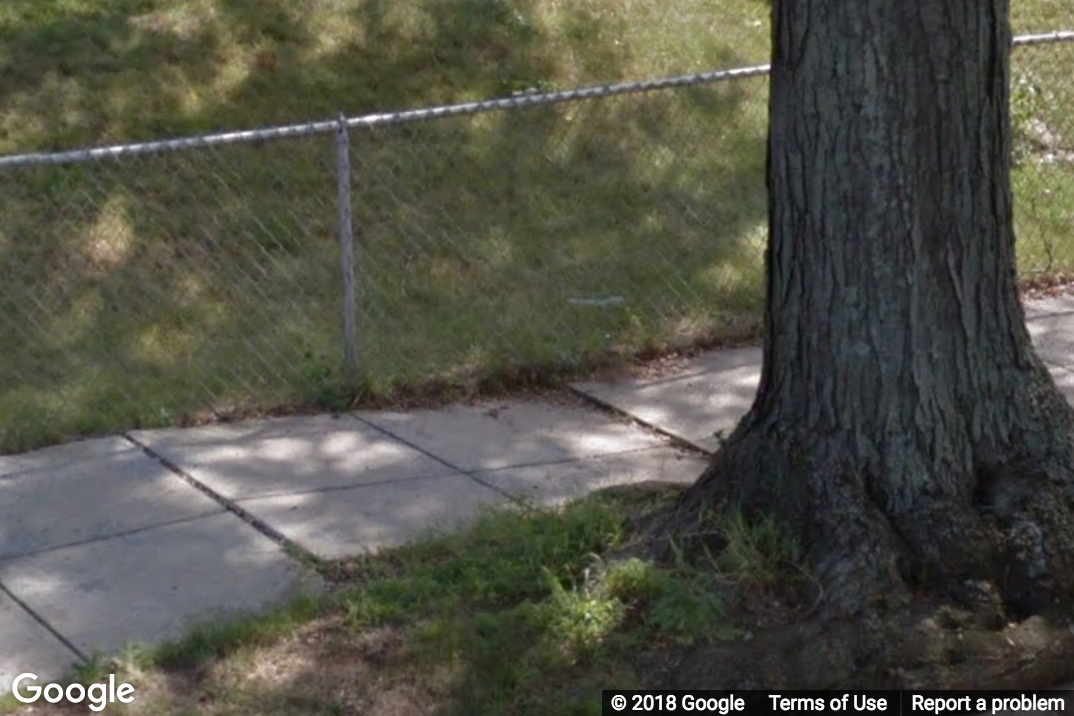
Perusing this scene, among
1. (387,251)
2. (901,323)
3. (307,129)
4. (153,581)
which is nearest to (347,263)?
(307,129)

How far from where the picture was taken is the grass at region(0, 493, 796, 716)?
508 cm

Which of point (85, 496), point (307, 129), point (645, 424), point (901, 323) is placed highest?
point (307, 129)

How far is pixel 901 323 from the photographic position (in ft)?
17.6

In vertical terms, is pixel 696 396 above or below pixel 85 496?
below

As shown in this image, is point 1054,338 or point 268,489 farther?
point 1054,338

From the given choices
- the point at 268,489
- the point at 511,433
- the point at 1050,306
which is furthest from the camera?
the point at 1050,306

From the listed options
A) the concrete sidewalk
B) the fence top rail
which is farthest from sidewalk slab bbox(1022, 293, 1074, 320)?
the fence top rail

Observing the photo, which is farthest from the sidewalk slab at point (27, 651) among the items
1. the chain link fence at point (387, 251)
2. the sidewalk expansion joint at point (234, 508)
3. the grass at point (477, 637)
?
the chain link fence at point (387, 251)

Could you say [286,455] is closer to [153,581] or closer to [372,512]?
[372,512]

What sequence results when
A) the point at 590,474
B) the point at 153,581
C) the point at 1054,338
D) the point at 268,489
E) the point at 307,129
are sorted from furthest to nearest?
the point at 1054,338 < the point at 307,129 < the point at 590,474 < the point at 268,489 < the point at 153,581

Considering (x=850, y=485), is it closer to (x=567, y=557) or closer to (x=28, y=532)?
(x=567, y=557)

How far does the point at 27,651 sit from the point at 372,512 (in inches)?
57.4

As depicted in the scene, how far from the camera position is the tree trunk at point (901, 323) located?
17.3 feet

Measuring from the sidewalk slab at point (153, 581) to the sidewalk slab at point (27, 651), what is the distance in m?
0.05
